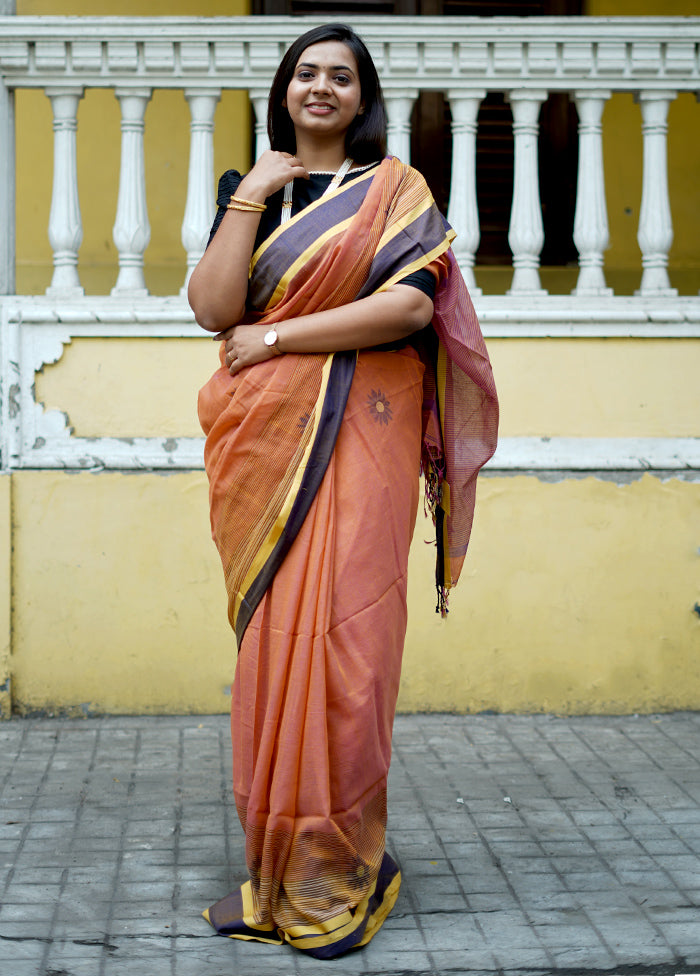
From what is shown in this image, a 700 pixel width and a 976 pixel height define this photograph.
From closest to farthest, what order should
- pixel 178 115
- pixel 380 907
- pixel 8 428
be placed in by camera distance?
1. pixel 380 907
2. pixel 8 428
3. pixel 178 115

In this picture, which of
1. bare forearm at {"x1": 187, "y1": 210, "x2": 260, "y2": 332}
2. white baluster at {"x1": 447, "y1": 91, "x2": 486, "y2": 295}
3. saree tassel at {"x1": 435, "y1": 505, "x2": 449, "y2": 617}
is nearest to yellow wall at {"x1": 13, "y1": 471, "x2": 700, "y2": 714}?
white baluster at {"x1": 447, "y1": 91, "x2": 486, "y2": 295}

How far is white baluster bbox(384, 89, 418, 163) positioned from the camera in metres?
4.50

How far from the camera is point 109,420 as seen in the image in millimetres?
4477

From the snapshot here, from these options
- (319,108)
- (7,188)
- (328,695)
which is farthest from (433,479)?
(7,188)

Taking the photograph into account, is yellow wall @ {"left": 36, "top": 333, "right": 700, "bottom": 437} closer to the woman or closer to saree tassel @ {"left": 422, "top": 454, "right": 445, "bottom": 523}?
saree tassel @ {"left": 422, "top": 454, "right": 445, "bottom": 523}

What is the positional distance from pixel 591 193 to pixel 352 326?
224 centimetres

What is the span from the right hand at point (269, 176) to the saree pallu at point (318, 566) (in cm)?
9

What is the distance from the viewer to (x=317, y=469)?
9.12ft

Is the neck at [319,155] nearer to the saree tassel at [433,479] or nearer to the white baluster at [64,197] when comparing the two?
the saree tassel at [433,479]

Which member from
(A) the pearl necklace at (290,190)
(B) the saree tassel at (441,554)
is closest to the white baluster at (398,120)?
(A) the pearl necklace at (290,190)

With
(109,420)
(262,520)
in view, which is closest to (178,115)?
(109,420)

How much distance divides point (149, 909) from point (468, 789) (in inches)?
49.3

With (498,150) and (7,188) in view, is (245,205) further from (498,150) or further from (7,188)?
(498,150)

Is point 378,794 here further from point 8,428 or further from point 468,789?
point 8,428
